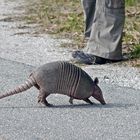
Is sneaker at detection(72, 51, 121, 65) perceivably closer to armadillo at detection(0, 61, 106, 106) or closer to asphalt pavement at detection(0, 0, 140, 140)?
asphalt pavement at detection(0, 0, 140, 140)

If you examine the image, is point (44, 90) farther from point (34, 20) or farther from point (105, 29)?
point (34, 20)

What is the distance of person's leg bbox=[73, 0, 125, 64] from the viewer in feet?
26.8

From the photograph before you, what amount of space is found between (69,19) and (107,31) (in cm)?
275

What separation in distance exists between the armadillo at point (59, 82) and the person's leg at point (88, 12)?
2.61 metres

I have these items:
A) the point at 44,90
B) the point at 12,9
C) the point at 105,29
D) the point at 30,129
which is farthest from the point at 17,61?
the point at 12,9

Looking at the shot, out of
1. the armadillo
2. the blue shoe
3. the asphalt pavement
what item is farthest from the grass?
the armadillo

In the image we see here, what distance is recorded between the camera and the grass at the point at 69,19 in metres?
9.54

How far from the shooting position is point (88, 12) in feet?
29.4

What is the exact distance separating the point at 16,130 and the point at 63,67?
803 millimetres

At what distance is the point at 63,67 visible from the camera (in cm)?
631

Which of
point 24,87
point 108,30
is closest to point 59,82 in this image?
point 24,87

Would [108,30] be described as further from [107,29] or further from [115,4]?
[115,4]

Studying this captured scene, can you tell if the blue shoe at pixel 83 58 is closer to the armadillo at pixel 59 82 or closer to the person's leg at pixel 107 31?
the person's leg at pixel 107 31

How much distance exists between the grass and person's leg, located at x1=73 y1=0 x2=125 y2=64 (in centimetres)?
36
